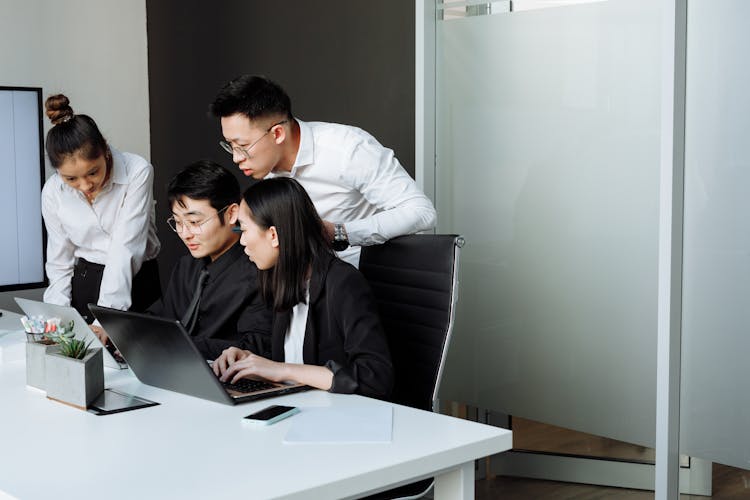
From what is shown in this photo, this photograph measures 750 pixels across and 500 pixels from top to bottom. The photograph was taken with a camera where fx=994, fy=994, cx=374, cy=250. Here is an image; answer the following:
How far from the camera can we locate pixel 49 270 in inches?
141

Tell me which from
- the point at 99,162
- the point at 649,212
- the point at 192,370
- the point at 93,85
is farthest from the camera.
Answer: the point at 93,85

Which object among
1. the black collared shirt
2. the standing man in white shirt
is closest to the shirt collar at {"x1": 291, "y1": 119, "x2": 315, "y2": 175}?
the standing man in white shirt

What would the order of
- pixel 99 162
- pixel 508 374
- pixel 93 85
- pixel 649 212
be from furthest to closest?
pixel 93 85 < pixel 508 374 < pixel 99 162 < pixel 649 212

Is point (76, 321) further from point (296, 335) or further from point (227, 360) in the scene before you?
point (296, 335)

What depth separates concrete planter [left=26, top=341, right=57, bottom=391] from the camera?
7.34 ft

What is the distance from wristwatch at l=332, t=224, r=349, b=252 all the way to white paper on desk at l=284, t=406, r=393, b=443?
75 centimetres

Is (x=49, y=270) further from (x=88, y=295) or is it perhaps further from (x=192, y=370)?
(x=192, y=370)

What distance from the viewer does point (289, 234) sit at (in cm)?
244

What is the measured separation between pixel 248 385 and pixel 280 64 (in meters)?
2.41

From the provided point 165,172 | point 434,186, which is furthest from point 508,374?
→ point 165,172

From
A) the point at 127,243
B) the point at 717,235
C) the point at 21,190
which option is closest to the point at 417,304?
the point at 717,235

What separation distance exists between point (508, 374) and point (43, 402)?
1784mm

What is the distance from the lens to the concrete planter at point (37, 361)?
2238 millimetres

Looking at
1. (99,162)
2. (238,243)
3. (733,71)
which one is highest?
(733,71)
